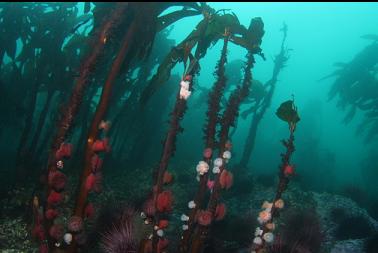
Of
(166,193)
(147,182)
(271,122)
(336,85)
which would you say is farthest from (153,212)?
(271,122)

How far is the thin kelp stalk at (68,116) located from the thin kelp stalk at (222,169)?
1980 mm

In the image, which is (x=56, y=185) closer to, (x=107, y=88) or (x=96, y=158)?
(x=96, y=158)

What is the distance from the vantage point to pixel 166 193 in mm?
4473

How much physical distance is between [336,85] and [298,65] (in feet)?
423

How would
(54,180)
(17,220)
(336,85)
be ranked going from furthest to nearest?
(336,85) → (17,220) → (54,180)

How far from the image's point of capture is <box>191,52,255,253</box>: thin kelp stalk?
16.0ft

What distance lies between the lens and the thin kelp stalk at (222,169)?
487 centimetres

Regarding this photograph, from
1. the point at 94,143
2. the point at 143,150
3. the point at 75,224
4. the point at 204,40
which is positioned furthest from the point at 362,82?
the point at 75,224

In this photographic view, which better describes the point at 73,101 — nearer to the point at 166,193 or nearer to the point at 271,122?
the point at 166,193

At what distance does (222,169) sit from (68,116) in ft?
7.44

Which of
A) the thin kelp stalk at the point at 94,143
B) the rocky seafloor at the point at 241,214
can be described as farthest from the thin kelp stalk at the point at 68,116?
the rocky seafloor at the point at 241,214

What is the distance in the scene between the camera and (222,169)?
496 cm

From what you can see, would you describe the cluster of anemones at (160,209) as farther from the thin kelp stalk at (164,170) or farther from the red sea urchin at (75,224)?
the red sea urchin at (75,224)

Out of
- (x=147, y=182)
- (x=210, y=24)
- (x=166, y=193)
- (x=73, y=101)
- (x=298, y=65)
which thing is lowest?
(x=147, y=182)
